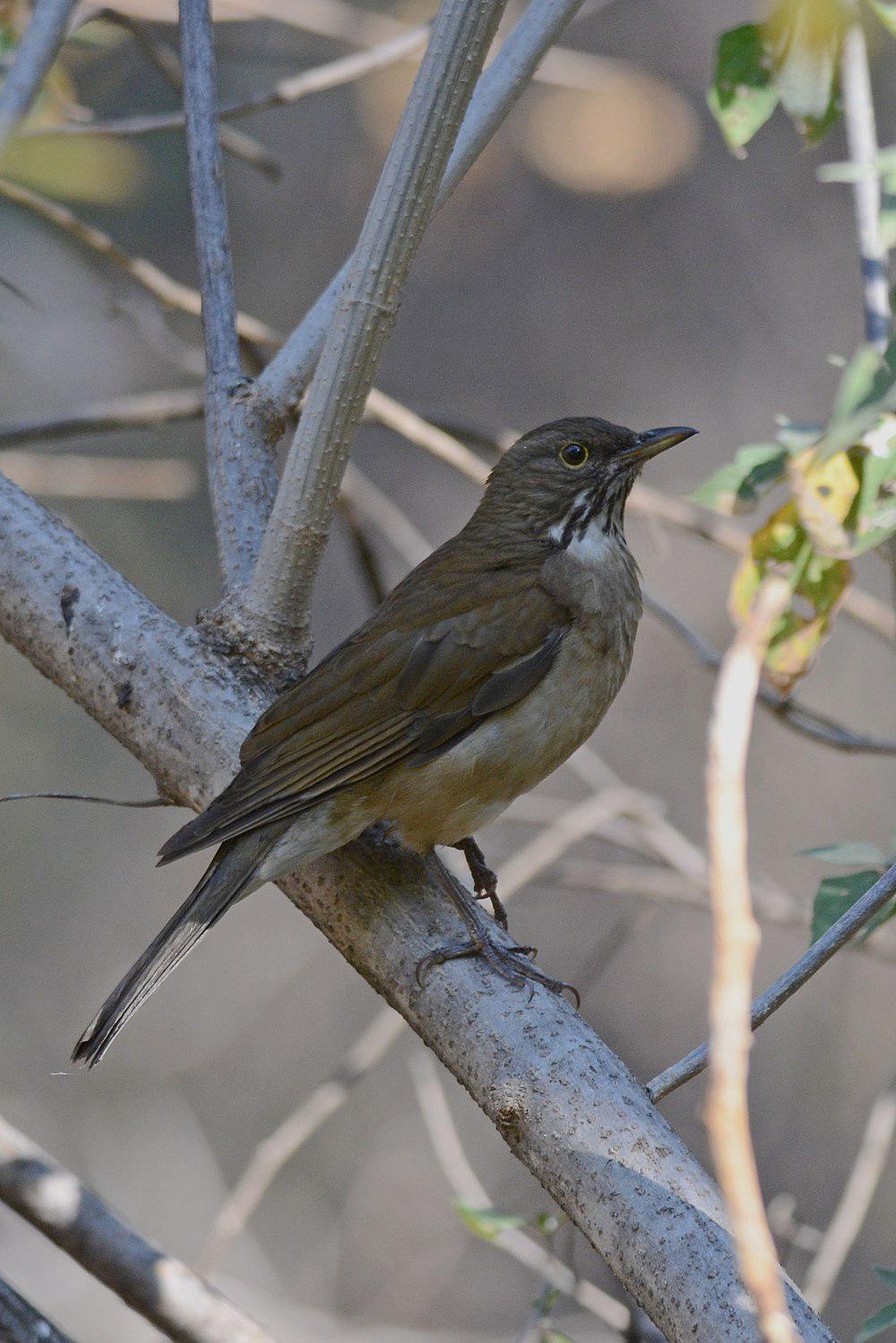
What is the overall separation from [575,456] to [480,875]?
1349 mm

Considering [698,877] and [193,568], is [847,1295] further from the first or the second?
[193,568]

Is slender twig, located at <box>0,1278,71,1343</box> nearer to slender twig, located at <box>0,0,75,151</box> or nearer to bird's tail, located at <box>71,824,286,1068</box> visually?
bird's tail, located at <box>71,824,286,1068</box>

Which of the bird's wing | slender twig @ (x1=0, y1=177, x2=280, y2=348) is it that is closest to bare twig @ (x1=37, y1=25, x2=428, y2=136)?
slender twig @ (x1=0, y1=177, x2=280, y2=348)

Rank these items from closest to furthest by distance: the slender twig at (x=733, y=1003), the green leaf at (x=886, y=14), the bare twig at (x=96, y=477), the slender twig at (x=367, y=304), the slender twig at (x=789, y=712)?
the slender twig at (x=733, y=1003) → the slender twig at (x=367, y=304) → the green leaf at (x=886, y=14) → the slender twig at (x=789, y=712) → the bare twig at (x=96, y=477)

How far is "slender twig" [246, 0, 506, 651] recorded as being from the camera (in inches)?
96.8

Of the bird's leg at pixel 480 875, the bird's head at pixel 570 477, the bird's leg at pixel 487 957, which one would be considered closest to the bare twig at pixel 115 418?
the bird's head at pixel 570 477

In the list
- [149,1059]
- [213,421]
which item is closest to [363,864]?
[213,421]

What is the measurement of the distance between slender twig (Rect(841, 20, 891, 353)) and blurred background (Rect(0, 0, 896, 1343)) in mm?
3361

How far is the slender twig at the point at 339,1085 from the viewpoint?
3.61 metres

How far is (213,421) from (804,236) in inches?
221

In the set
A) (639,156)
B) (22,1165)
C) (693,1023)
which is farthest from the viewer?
(639,156)

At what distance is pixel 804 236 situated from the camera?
316 inches

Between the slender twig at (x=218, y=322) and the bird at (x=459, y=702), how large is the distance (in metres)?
0.42

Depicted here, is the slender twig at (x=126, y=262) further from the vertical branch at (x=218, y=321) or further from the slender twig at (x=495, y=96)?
the slender twig at (x=495, y=96)
